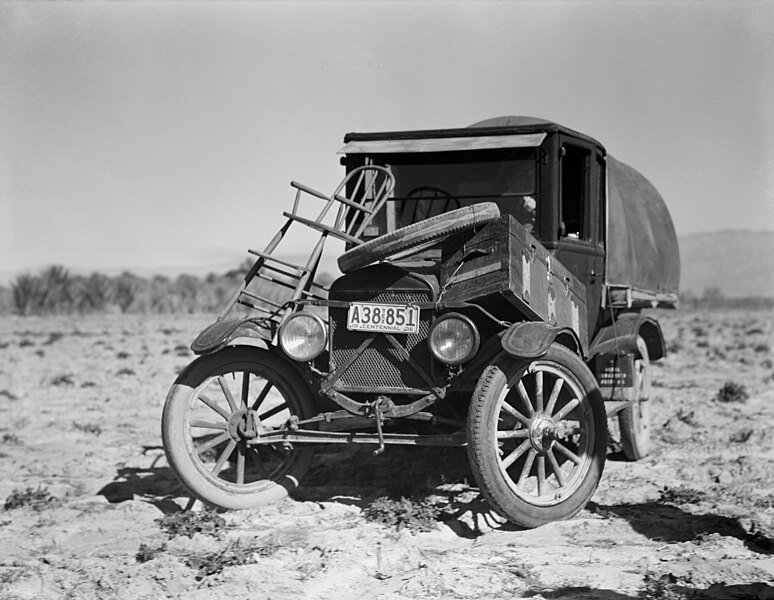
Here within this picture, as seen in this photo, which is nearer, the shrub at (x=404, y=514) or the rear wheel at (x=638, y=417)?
the shrub at (x=404, y=514)

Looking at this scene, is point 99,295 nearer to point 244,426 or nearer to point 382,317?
point 244,426

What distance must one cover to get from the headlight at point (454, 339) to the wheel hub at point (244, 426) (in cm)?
133

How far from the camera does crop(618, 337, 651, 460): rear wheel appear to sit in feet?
23.1

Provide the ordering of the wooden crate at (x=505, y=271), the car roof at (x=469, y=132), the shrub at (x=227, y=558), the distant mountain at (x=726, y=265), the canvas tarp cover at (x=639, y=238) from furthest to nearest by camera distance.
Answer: the distant mountain at (x=726, y=265)
the canvas tarp cover at (x=639, y=238)
the car roof at (x=469, y=132)
the wooden crate at (x=505, y=271)
the shrub at (x=227, y=558)

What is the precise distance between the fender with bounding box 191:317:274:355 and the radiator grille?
1.68 feet

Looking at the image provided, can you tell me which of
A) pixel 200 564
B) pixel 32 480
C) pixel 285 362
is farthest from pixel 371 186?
pixel 32 480

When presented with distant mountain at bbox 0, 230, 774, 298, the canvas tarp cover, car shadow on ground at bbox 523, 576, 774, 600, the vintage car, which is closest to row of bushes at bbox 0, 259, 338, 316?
the canvas tarp cover

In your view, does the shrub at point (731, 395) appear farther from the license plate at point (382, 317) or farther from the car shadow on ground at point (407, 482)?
the license plate at point (382, 317)

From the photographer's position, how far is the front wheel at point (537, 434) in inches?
189

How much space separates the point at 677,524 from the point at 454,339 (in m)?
1.76

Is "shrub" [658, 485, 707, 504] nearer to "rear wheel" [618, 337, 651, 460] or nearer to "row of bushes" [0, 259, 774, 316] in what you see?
"rear wheel" [618, 337, 651, 460]

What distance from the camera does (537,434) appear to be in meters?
5.11

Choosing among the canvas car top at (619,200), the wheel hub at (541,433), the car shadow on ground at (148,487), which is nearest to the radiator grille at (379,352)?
the wheel hub at (541,433)

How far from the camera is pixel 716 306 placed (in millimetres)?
57094
